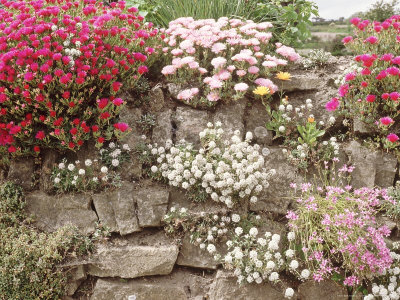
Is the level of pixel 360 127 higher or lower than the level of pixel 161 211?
higher

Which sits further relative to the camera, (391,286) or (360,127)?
(360,127)

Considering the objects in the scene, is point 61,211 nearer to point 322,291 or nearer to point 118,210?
point 118,210

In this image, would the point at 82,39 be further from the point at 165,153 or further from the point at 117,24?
the point at 165,153

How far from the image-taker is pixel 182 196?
15.6 feet

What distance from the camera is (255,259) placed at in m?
3.96

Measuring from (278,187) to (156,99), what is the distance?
210 centimetres

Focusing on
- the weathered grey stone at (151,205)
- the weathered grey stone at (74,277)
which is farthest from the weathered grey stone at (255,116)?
the weathered grey stone at (74,277)

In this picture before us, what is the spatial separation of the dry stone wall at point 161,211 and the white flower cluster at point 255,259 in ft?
0.57

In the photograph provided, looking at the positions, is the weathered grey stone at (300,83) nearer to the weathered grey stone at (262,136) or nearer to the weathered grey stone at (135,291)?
the weathered grey stone at (262,136)

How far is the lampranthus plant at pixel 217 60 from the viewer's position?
208 inches

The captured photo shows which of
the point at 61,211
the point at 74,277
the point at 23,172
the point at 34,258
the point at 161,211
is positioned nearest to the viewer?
the point at 34,258

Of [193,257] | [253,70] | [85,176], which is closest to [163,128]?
[85,176]

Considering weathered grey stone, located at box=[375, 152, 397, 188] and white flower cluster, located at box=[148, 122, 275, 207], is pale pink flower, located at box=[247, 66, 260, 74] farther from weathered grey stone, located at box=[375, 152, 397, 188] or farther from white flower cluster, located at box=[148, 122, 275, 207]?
weathered grey stone, located at box=[375, 152, 397, 188]

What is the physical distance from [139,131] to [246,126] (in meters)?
1.46
